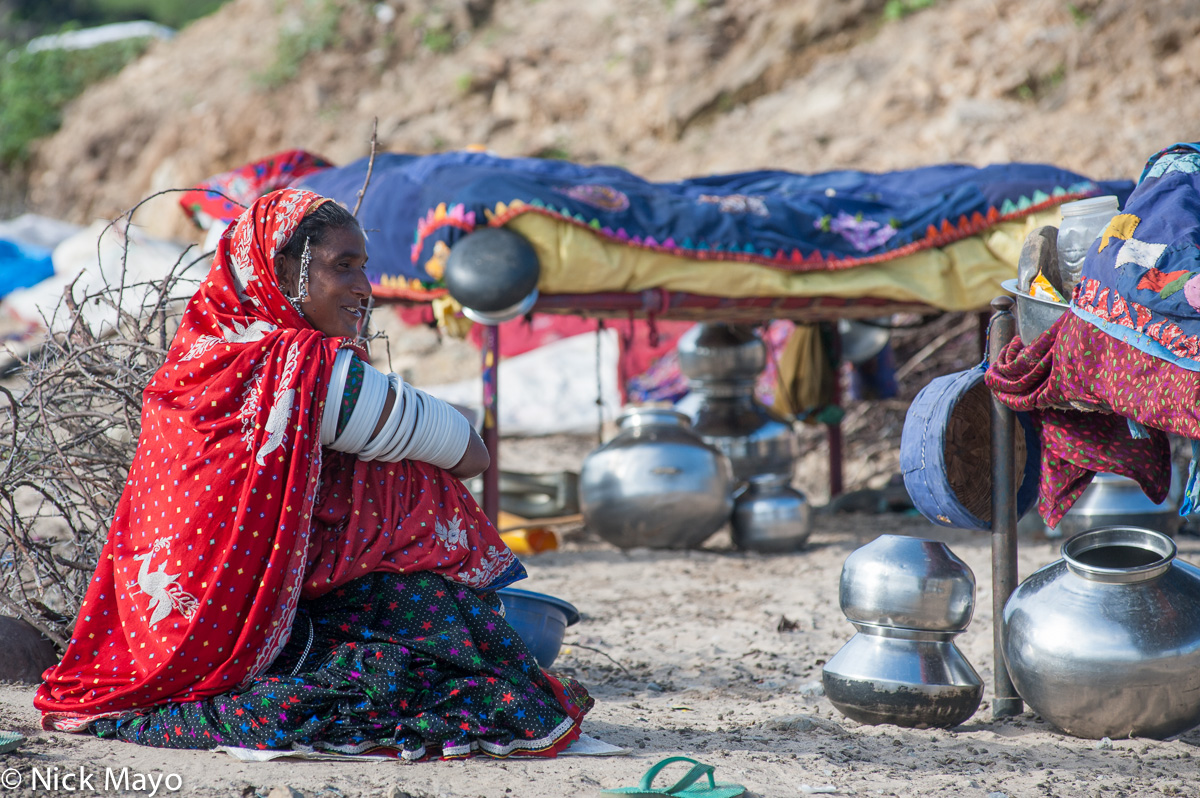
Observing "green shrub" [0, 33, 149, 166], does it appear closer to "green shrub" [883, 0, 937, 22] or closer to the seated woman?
"green shrub" [883, 0, 937, 22]

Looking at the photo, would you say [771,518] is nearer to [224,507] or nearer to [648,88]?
[224,507]

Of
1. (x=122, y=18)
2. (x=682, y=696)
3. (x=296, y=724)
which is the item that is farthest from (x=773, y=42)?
(x=122, y=18)

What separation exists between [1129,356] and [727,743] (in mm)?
1353

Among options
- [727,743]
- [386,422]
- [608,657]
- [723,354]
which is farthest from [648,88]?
[386,422]

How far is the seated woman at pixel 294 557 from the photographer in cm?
243

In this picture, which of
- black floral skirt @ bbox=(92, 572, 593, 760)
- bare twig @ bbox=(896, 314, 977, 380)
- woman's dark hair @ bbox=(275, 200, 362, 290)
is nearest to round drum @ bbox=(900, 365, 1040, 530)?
black floral skirt @ bbox=(92, 572, 593, 760)

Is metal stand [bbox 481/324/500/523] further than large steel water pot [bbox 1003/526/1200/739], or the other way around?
metal stand [bbox 481/324/500/523]

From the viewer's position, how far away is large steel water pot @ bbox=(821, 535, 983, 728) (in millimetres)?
2969

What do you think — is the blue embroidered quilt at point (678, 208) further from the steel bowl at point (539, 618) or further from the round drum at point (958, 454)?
the round drum at point (958, 454)

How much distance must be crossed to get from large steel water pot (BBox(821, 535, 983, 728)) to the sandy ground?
0.23 feet

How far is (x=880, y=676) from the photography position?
118 inches

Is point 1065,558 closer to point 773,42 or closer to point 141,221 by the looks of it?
point 773,42

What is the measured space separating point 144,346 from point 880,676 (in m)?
2.33

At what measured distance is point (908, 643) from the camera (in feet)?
9.94
